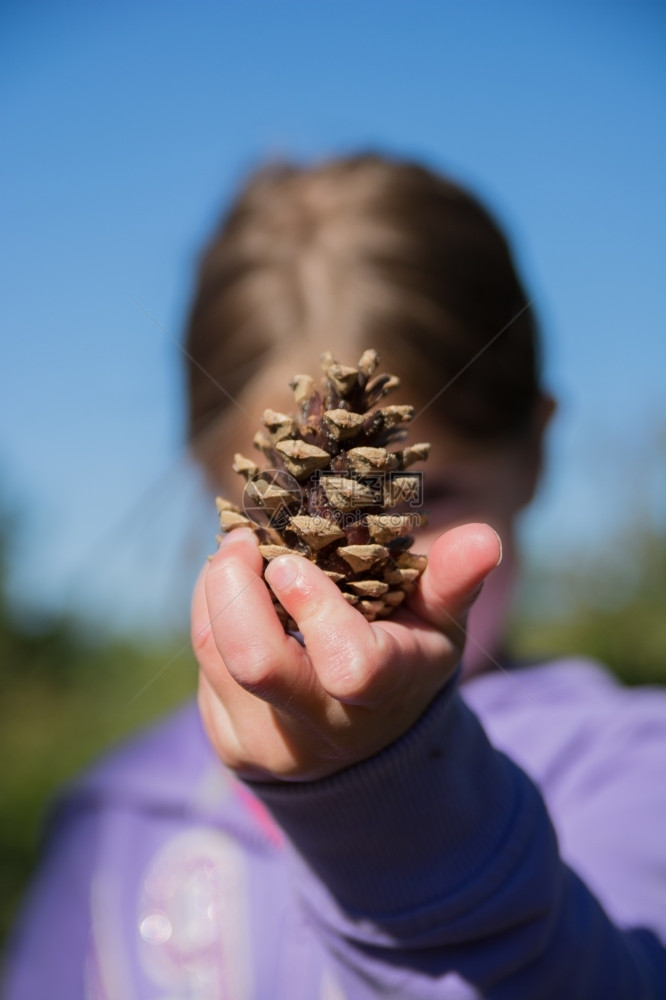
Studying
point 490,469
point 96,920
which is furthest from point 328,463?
point 96,920

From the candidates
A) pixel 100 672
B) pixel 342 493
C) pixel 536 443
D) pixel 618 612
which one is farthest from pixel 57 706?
pixel 342 493

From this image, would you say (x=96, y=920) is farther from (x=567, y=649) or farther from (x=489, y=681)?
(x=567, y=649)

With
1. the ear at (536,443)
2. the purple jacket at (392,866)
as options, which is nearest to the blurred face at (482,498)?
the ear at (536,443)

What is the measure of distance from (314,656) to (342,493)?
127mm

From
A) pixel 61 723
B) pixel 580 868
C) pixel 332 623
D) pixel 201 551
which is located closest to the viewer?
pixel 332 623

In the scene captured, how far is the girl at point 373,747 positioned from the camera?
0.63m

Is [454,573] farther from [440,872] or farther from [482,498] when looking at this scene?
[482,498]

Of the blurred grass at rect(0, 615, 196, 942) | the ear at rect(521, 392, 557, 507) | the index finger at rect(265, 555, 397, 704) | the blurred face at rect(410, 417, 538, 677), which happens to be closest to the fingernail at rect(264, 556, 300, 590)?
the index finger at rect(265, 555, 397, 704)

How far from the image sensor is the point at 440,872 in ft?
2.46

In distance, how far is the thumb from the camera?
594 mm

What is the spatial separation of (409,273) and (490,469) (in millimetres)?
424

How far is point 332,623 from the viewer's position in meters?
0.56

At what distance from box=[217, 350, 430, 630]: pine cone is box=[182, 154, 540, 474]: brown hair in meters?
0.75

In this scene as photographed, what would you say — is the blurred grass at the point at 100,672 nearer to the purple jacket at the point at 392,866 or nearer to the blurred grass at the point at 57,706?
the blurred grass at the point at 57,706
